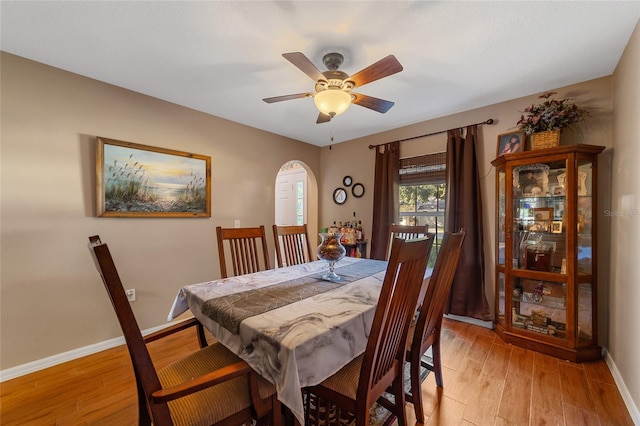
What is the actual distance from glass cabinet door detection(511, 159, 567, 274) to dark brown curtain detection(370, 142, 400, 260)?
1334 mm

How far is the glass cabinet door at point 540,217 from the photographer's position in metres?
2.23

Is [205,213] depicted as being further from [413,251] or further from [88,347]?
[413,251]

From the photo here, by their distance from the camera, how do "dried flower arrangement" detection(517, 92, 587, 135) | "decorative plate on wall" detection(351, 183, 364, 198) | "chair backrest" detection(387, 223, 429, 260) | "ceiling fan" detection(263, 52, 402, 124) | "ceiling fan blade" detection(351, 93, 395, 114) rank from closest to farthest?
"ceiling fan" detection(263, 52, 402, 124) → "ceiling fan blade" detection(351, 93, 395, 114) → "dried flower arrangement" detection(517, 92, 587, 135) → "chair backrest" detection(387, 223, 429, 260) → "decorative plate on wall" detection(351, 183, 364, 198)

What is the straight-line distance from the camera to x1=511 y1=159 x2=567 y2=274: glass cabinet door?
2230mm

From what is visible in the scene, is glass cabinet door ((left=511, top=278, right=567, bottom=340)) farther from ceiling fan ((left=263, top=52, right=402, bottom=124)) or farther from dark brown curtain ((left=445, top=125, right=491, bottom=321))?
ceiling fan ((left=263, top=52, right=402, bottom=124))

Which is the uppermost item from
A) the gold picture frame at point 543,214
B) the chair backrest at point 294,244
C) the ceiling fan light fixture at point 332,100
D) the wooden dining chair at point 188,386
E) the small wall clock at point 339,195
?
the ceiling fan light fixture at point 332,100

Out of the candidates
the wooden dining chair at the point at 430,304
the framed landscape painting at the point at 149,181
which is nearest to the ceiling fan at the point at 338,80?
the wooden dining chair at the point at 430,304

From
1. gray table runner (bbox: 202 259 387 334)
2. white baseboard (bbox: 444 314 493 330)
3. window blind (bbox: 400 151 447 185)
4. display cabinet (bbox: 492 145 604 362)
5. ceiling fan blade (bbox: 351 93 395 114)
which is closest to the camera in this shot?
gray table runner (bbox: 202 259 387 334)

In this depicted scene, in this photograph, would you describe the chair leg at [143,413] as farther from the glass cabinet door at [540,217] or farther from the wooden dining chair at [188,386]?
the glass cabinet door at [540,217]

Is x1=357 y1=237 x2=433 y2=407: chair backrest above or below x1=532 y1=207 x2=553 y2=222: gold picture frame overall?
below

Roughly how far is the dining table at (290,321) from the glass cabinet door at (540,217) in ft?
5.45

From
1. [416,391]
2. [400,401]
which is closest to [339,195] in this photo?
[416,391]

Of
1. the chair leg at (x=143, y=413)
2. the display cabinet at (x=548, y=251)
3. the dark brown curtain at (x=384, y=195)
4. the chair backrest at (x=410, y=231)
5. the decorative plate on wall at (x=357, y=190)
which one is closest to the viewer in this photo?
the chair leg at (x=143, y=413)

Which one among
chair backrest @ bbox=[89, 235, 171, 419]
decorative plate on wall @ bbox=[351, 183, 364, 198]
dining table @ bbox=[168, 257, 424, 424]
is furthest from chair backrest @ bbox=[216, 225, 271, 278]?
decorative plate on wall @ bbox=[351, 183, 364, 198]
